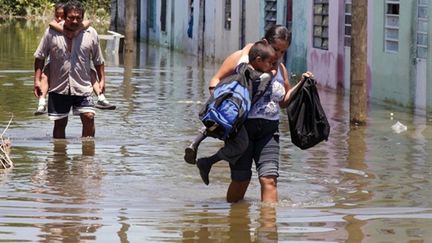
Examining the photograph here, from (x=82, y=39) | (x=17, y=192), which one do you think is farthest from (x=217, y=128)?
(x=82, y=39)

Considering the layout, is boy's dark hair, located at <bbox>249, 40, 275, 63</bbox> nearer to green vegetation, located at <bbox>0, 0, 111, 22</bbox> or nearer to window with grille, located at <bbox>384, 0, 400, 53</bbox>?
window with grille, located at <bbox>384, 0, 400, 53</bbox>

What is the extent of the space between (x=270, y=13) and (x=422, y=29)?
9.14 metres

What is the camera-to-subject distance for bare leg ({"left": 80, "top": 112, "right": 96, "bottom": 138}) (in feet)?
44.8

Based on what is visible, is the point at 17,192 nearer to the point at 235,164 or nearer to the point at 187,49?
the point at 235,164

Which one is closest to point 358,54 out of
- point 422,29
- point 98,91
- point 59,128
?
point 422,29

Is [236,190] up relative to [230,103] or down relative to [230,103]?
down

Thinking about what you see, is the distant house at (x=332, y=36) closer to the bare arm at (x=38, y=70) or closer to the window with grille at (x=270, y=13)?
the window with grille at (x=270, y=13)

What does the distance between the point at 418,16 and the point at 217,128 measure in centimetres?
1005

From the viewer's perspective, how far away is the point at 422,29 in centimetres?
1862

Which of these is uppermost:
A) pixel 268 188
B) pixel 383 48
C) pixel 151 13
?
pixel 383 48

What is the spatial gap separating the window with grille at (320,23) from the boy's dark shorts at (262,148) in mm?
14077

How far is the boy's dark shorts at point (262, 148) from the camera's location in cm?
948

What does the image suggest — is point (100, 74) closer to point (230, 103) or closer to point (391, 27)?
point (230, 103)

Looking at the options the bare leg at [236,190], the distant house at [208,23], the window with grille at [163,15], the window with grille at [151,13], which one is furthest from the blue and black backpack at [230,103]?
the window with grille at [151,13]
